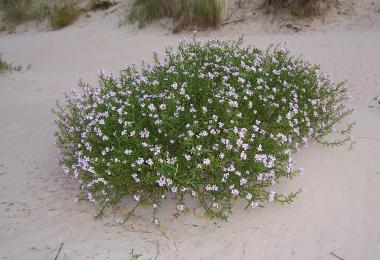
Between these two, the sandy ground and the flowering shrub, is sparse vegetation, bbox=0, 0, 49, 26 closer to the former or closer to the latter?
the sandy ground

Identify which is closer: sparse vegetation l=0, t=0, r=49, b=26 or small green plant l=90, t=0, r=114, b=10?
small green plant l=90, t=0, r=114, b=10

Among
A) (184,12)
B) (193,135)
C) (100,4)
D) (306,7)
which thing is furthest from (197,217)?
(100,4)

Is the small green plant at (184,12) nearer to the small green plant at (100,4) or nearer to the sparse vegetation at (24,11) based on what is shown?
the small green plant at (100,4)

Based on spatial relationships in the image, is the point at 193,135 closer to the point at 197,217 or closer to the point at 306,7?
the point at 197,217

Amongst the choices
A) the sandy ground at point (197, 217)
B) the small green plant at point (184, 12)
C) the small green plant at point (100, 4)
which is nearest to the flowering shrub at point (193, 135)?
the sandy ground at point (197, 217)

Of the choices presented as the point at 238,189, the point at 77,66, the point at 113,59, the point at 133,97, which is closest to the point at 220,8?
the point at 113,59

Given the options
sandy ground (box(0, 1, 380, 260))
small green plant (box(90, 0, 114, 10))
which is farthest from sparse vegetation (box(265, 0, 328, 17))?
small green plant (box(90, 0, 114, 10))
